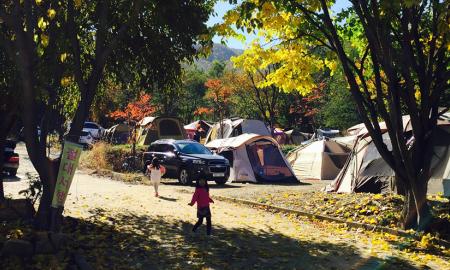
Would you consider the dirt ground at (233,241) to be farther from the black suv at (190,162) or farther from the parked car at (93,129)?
the parked car at (93,129)

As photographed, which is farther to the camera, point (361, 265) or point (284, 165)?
point (284, 165)

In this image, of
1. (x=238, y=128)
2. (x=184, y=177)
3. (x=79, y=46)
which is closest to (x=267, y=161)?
(x=184, y=177)

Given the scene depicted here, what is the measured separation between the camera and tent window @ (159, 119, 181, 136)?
36375 mm

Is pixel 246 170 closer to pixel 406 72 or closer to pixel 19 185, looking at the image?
pixel 19 185

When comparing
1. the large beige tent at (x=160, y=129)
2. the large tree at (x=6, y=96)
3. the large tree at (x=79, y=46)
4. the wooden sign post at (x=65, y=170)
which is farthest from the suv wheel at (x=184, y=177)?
the large beige tent at (x=160, y=129)

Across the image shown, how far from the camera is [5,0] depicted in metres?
9.92

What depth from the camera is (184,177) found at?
744 inches

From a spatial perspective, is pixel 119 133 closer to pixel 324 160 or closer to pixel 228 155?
pixel 228 155

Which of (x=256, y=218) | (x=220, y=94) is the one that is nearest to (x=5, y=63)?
(x=256, y=218)

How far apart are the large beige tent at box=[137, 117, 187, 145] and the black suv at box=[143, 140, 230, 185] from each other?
1575 centimetres

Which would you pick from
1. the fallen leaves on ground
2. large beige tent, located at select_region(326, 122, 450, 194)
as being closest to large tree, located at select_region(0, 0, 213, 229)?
the fallen leaves on ground

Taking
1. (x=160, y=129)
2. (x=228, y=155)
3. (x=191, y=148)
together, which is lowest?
(x=228, y=155)

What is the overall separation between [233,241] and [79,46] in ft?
16.9

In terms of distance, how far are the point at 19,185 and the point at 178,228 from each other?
8.69 meters
